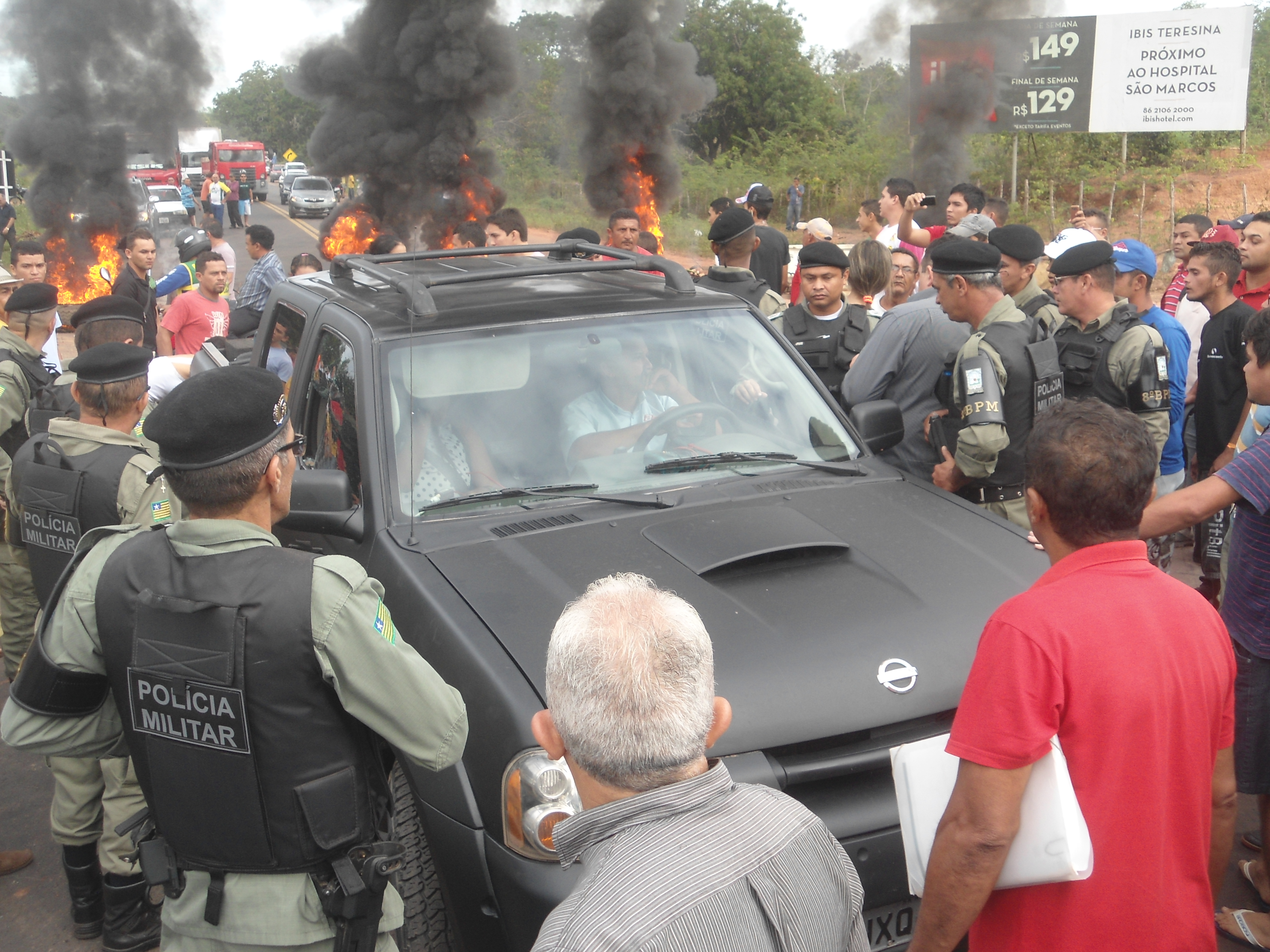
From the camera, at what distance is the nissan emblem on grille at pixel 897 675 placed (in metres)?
2.61

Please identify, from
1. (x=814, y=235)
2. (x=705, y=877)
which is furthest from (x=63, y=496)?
(x=814, y=235)

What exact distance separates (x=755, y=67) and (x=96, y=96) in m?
23.7

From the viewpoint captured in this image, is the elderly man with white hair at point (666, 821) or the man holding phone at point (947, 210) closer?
the elderly man with white hair at point (666, 821)

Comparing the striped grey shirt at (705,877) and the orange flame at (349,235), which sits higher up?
the orange flame at (349,235)

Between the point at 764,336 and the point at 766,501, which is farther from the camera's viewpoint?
the point at 764,336

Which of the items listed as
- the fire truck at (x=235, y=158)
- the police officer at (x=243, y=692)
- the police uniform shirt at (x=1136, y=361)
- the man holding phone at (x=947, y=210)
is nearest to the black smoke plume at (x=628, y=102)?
the man holding phone at (x=947, y=210)

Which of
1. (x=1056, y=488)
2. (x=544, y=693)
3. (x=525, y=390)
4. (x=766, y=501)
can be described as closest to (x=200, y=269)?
(x=525, y=390)

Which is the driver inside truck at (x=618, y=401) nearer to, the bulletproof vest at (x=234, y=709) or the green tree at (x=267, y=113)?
the bulletproof vest at (x=234, y=709)

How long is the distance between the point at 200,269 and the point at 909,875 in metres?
7.76

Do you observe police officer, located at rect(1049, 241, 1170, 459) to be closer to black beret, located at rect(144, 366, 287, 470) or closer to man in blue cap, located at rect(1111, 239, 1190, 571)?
man in blue cap, located at rect(1111, 239, 1190, 571)

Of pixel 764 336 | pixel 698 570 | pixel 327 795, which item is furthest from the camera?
pixel 764 336

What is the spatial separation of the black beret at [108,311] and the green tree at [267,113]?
50.2 metres

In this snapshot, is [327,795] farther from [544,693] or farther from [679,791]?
[679,791]

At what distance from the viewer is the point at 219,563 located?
79.5 inches
